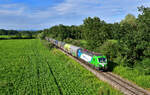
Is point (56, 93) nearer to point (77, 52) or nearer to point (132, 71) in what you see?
point (132, 71)

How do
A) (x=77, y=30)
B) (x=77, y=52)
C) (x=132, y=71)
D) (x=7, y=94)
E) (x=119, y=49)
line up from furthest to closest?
1. (x=77, y=30)
2. (x=77, y=52)
3. (x=119, y=49)
4. (x=132, y=71)
5. (x=7, y=94)

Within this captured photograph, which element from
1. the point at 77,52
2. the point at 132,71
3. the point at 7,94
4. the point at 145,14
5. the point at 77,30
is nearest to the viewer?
the point at 7,94

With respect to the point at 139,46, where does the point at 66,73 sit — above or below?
below

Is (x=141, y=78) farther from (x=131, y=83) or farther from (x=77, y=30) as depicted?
(x=77, y=30)

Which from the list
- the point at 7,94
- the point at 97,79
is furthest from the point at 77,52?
the point at 7,94

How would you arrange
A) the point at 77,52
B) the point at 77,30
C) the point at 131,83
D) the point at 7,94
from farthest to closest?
the point at 77,30 → the point at 77,52 → the point at 131,83 → the point at 7,94

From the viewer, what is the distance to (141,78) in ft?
74.3

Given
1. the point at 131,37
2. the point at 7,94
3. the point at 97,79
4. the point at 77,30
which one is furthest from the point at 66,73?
the point at 77,30

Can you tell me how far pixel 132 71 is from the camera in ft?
85.6

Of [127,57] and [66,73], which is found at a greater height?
[127,57]

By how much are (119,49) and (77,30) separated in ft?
310

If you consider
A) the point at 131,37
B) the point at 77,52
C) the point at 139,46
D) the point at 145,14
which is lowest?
the point at 77,52

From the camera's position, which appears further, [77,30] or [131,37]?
[77,30]

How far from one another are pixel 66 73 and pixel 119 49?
11613mm
